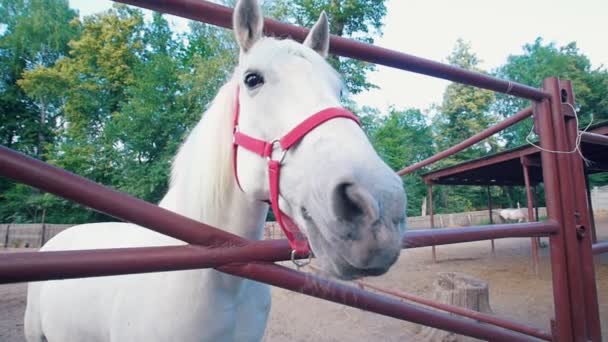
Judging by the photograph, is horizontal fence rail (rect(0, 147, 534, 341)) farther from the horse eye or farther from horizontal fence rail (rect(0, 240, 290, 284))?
the horse eye

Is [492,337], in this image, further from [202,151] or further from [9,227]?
[9,227]

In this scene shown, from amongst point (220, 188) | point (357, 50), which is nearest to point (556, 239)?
point (357, 50)

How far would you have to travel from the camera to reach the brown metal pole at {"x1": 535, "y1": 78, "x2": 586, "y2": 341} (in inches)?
63.1

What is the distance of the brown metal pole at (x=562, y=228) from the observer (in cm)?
160

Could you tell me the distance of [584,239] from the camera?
1.67 m

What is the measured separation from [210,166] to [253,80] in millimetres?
406

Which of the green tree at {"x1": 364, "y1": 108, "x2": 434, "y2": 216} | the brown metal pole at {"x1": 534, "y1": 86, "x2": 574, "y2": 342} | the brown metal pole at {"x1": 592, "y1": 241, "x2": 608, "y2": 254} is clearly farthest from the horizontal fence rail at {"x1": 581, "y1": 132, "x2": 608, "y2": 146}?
the green tree at {"x1": 364, "y1": 108, "x2": 434, "y2": 216}

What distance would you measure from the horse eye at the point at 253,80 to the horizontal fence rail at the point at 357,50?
0.25 metres

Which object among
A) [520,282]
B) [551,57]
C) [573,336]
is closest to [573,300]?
[573,336]

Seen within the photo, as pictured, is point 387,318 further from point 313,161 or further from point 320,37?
A: point 313,161

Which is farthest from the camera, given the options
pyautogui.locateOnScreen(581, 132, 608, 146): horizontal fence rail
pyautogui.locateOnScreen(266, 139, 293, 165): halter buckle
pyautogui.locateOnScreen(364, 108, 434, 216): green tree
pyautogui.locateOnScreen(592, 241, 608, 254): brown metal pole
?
pyautogui.locateOnScreen(364, 108, 434, 216): green tree

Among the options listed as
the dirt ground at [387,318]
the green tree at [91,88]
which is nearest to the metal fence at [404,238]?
the dirt ground at [387,318]

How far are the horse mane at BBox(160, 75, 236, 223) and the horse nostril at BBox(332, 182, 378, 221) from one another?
64cm

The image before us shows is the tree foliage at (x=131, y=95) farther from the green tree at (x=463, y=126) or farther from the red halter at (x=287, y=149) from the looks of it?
the red halter at (x=287, y=149)
